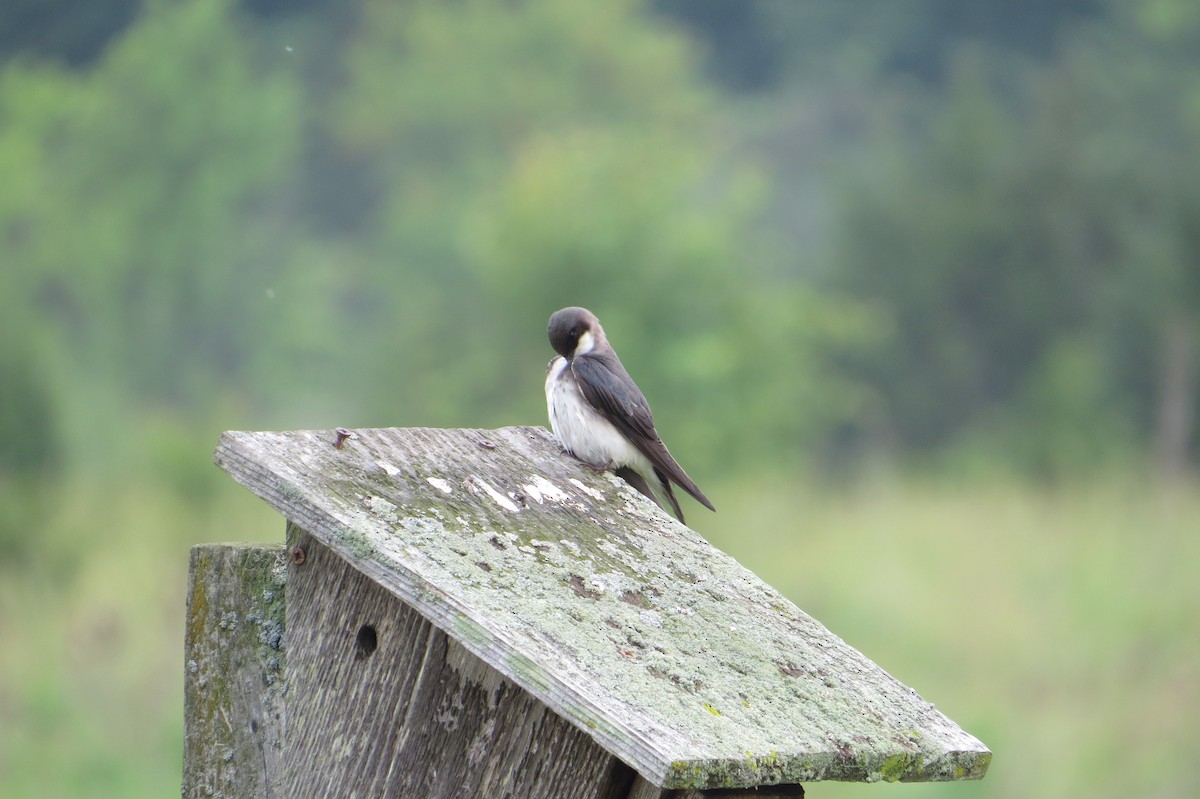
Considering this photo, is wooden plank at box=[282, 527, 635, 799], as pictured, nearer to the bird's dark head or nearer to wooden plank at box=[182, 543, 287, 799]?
wooden plank at box=[182, 543, 287, 799]

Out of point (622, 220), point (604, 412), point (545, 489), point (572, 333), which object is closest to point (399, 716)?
point (545, 489)

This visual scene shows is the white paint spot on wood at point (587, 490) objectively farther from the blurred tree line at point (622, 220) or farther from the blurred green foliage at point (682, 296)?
the blurred tree line at point (622, 220)

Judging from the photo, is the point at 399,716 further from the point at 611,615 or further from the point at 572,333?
the point at 572,333

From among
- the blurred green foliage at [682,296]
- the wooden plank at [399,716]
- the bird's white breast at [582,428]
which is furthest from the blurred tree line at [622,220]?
the wooden plank at [399,716]

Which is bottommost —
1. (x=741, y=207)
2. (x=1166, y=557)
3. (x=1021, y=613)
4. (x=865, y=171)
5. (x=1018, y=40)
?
(x=1021, y=613)

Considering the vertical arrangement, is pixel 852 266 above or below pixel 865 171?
below

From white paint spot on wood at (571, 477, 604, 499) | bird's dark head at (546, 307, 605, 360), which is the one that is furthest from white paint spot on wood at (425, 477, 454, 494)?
bird's dark head at (546, 307, 605, 360)

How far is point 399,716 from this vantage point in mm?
2260

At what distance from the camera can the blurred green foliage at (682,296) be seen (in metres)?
10.4

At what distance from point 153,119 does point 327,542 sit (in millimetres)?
20031

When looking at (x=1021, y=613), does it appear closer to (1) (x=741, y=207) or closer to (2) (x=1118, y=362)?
(1) (x=741, y=207)

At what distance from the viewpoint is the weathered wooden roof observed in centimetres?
195

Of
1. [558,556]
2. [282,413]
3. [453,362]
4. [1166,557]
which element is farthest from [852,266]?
[558,556]

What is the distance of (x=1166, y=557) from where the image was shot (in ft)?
40.7
